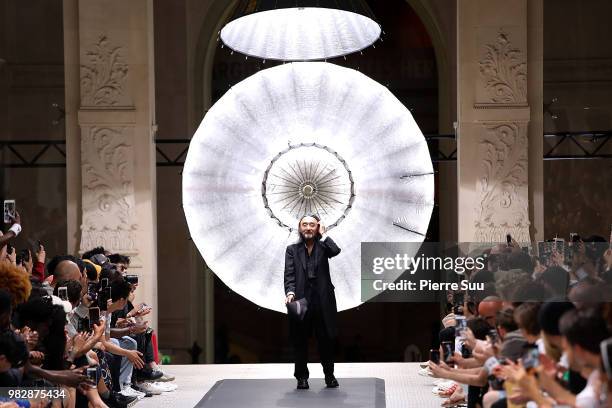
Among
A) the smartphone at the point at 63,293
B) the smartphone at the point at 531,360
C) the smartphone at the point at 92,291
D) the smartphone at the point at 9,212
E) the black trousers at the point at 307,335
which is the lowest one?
the black trousers at the point at 307,335

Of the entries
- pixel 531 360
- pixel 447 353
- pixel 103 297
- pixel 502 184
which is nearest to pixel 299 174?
pixel 103 297

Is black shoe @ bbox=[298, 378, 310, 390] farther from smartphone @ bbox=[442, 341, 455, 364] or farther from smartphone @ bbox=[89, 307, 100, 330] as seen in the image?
smartphone @ bbox=[442, 341, 455, 364]

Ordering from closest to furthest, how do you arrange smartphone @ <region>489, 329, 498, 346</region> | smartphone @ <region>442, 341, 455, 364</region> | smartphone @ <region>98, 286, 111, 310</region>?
smartphone @ <region>489, 329, 498, 346</region> → smartphone @ <region>442, 341, 455, 364</region> → smartphone @ <region>98, 286, 111, 310</region>

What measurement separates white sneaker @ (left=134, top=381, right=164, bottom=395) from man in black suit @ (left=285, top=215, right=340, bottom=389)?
3.73ft

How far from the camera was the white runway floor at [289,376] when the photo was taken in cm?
855

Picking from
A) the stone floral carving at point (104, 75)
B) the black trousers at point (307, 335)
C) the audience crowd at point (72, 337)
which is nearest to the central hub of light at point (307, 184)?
the black trousers at point (307, 335)

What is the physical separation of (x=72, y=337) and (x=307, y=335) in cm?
243

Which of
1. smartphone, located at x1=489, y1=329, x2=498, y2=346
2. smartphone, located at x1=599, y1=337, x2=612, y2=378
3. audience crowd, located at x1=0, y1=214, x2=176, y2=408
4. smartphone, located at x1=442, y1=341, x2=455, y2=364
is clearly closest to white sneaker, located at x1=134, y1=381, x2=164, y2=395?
audience crowd, located at x1=0, y1=214, x2=176, y2=408

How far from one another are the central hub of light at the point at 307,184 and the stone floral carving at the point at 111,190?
2448 millimetres

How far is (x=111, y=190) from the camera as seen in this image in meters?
11.5

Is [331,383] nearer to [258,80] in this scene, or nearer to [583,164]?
[258,80]

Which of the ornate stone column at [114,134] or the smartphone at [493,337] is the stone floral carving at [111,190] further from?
the smartphone at [493,337]

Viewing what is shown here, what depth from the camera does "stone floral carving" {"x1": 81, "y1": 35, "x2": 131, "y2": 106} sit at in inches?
454

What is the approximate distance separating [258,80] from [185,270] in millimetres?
7416
